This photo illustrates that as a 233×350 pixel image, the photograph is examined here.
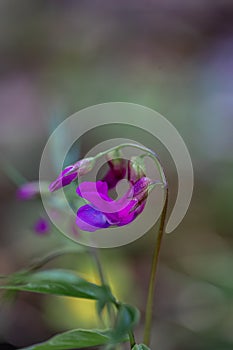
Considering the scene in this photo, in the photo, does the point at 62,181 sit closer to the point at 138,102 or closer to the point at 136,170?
the point at 136,170

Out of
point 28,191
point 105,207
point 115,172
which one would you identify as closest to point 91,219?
point 105,207

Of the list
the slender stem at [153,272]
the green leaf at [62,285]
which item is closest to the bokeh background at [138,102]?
the green leaf at [62,285]

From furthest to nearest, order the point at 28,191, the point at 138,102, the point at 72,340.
Answer: the point at 138,102 < the point at 28,191 < the point at 72,340

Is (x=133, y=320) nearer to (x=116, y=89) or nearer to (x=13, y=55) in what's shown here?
(x=116, y=89)

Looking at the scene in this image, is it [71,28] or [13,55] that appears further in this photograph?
[71,28]

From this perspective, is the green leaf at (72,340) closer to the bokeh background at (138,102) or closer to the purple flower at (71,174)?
the purple flower at (71,174)

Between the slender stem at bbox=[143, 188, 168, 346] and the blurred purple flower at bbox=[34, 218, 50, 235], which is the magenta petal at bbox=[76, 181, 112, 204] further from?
the blurred purple flower at bbox=[34, 218, 50, 235]

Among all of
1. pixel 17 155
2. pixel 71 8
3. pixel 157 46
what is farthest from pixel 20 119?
pixel 71 8
